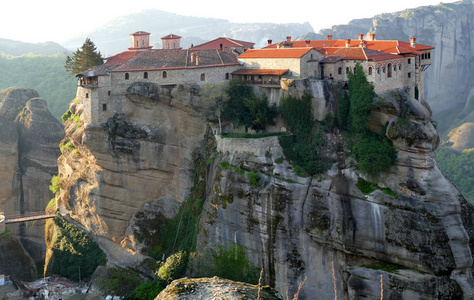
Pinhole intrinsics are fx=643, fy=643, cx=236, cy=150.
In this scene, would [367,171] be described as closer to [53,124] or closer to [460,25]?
[53,124]

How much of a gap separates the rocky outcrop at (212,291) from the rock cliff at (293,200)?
42.7 ft

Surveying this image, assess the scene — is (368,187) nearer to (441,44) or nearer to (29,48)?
(441,44)

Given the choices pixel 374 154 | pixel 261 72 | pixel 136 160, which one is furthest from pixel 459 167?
pixel 136 160

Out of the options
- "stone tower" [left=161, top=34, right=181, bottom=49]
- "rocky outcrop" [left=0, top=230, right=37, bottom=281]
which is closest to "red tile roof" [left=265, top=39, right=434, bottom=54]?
"stone tower" [left=161, top=34, right=181, bottom=49]

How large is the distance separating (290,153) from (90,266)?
1559 cm

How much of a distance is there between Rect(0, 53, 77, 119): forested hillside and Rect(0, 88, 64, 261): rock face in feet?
60.4

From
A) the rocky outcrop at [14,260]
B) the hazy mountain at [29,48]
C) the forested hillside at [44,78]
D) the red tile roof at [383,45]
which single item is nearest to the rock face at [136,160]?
the rocky outcrop at [14,260]

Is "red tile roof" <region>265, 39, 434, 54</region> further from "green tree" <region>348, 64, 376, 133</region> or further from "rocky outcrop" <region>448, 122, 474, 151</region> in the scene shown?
"rocky outcrop" <region>448, 122, 474, 151</region>

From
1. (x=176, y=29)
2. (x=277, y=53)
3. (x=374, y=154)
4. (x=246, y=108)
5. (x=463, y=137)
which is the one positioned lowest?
(x=463, y=137)

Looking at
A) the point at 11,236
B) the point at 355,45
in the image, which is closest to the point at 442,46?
the point at 355,45

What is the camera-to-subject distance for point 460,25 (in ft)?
310

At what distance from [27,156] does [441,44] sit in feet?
202

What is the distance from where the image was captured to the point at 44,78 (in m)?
83.4

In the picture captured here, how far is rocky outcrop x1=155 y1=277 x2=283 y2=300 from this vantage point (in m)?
18.5
